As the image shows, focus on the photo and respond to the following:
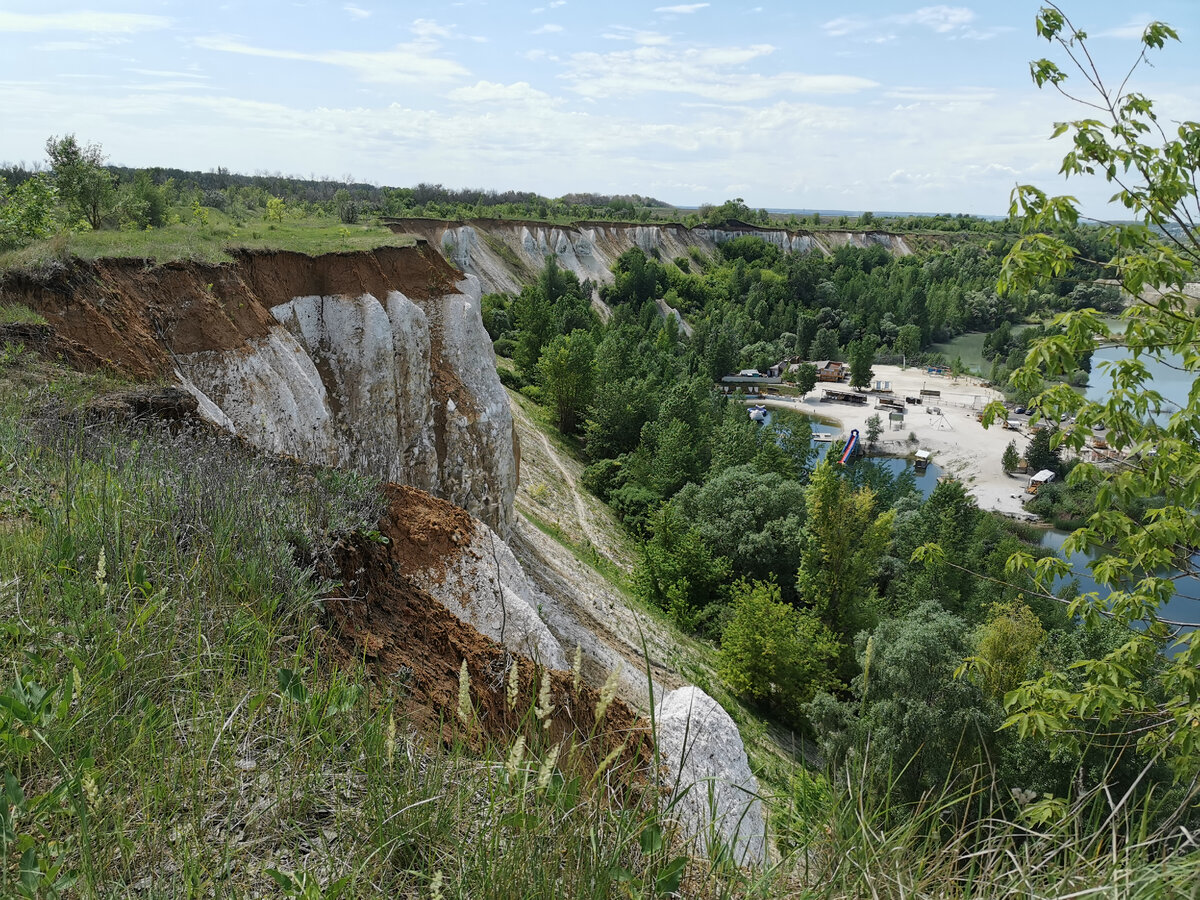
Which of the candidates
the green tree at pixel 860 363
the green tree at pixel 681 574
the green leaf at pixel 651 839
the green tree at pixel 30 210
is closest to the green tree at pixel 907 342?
the green tree at pixel 860 363

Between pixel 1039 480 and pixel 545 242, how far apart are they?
5894 cm

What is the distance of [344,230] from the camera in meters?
21.7

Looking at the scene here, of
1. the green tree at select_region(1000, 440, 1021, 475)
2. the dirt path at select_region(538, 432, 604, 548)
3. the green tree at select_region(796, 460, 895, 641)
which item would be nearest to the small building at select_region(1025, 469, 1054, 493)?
the green tree at select_region(1000, 440, 1021, 475)

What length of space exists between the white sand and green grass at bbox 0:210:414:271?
2195 inches

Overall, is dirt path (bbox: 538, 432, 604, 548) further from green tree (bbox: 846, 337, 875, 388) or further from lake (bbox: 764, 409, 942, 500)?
green tree (bbox: 846, 337, 875, 388)

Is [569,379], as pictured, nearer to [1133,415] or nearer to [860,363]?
[1133,415]

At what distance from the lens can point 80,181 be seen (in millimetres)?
20469

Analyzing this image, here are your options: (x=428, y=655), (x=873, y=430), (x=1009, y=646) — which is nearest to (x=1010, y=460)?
(x=873, y=430)

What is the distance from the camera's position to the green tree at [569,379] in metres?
47.0

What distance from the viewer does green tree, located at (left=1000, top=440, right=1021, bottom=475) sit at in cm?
6769

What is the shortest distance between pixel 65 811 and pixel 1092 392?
4555 inches

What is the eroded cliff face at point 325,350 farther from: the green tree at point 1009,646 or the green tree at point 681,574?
the green tree at point 1009,646

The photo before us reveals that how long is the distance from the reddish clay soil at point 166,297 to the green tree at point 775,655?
15.4 meters

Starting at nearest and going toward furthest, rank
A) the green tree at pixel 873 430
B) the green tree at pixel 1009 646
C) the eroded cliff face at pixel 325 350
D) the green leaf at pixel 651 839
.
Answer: the green leaf at pixel 651 839 → the eroded cliff face at pixel 325 350 → the green tree at pixel 1009 646 → the green tree at pixel 873 430
